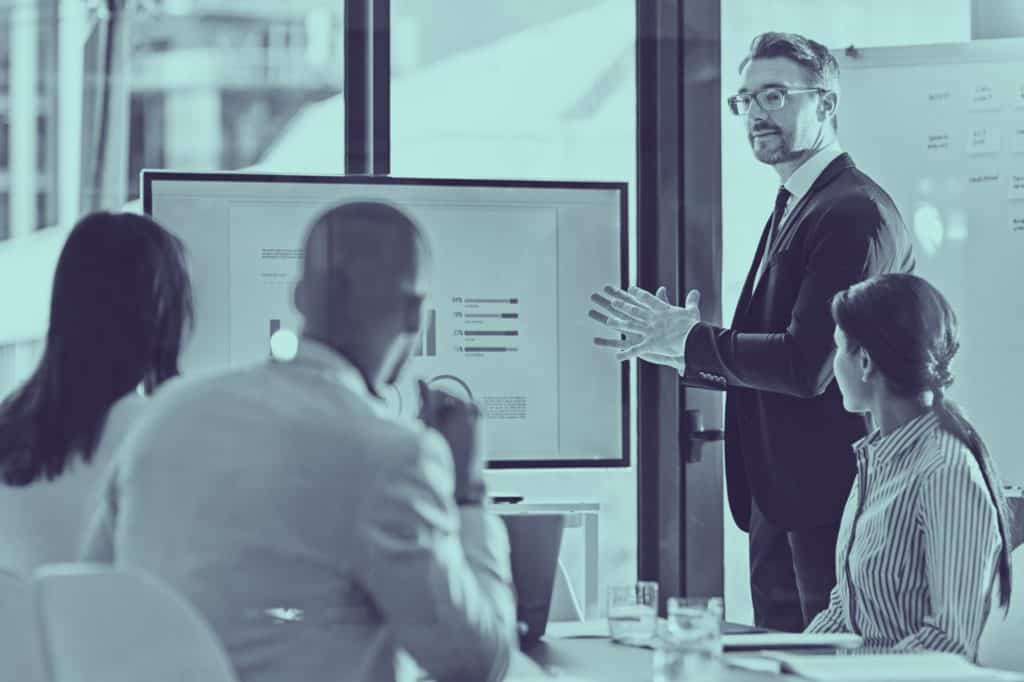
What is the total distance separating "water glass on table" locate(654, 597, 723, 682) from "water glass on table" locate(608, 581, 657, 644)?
0.89ft

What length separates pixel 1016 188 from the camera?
Result: 3840 mm

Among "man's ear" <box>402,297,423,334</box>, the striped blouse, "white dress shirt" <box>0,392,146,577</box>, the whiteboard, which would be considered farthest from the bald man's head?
the whiteboard

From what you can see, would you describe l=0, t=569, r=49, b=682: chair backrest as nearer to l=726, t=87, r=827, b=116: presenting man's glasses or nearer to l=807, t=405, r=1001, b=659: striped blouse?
l=807, t=405, r=1001, b=659: striped blouse

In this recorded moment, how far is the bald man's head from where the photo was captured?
179 cm

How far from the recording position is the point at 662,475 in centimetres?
414

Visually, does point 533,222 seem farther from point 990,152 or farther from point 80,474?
point 80,474

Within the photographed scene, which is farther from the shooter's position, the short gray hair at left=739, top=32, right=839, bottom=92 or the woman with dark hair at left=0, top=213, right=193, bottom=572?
the short gray hair at left=739, top=32, right=839, bottom=92

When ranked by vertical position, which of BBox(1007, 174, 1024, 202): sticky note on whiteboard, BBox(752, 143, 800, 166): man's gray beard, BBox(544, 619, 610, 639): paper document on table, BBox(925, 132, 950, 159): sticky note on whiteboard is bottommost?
BBox(544, 619, 610, 639): paper document on table

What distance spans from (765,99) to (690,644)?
1.95 m

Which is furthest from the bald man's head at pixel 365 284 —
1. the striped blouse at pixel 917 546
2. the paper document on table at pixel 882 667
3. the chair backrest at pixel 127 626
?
the striped blouse at pixel 917 546

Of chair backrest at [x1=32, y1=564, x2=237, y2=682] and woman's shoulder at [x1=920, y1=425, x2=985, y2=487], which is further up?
woman's shoulder at [x1=920, y1=425, x2=985, y2=487]

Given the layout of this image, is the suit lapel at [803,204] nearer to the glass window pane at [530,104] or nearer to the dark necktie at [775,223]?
the dark necktie at [775,223]

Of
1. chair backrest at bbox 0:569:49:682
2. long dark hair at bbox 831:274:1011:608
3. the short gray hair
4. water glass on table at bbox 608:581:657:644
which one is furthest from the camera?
the short gray hair

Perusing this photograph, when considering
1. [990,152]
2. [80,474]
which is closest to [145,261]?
[80,474]
